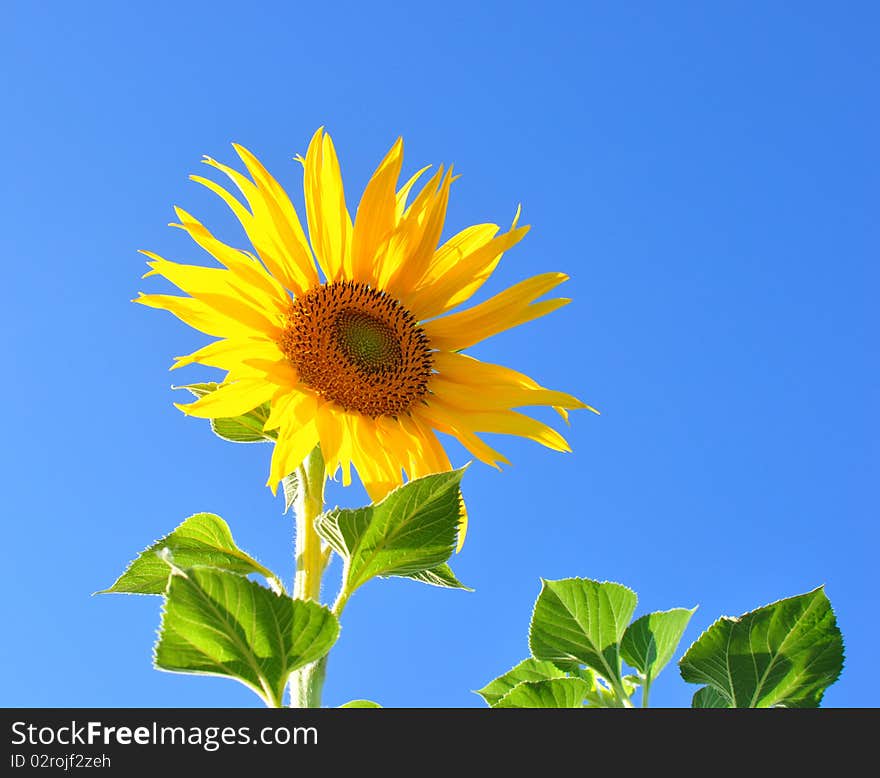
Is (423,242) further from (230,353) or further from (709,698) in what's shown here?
(709,698)

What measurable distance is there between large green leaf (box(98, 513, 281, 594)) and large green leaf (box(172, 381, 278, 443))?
1.10 ft

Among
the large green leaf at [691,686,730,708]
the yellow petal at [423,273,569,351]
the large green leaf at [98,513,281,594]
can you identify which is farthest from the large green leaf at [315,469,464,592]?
the yellow petal at [423,273,569,351]

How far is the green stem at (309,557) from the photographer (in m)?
1.39

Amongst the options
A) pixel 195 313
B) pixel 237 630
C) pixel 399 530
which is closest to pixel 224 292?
pixel 195 313

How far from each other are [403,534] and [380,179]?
4.15ft

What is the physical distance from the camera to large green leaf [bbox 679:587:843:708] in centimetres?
149

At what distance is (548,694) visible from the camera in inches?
58.2

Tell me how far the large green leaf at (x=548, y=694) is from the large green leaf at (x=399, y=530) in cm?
24

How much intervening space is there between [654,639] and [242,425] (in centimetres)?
101

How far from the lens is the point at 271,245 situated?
239 cm

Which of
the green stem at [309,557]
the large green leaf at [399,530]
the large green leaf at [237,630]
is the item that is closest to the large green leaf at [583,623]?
the large green leaf at [399,530]
